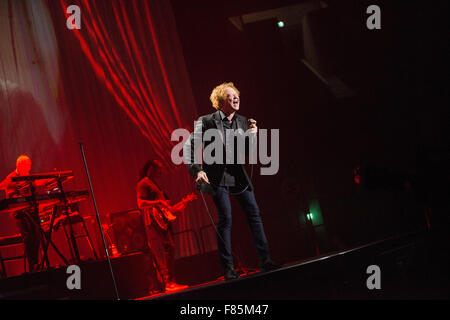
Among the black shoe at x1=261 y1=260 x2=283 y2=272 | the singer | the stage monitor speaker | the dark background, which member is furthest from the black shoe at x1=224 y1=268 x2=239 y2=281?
the dark background

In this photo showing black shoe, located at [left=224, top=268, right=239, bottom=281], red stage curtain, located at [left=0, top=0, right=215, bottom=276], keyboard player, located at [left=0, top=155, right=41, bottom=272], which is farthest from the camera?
red stage curtain, located at [left=0, top=0, right=215, bottom=276]

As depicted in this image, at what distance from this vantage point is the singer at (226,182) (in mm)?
3383

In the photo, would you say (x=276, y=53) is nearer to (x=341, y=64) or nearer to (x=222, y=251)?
(x=341, y=64)

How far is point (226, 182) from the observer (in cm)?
349

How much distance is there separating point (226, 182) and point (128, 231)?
175 centimetres

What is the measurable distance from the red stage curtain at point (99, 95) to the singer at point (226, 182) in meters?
2.66

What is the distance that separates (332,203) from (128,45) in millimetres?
3446

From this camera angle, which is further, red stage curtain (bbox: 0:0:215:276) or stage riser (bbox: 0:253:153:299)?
red stage curtain (bbox: 0:0:215:276)

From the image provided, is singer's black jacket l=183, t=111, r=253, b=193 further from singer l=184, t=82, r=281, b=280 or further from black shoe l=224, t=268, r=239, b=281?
black shoe l=224, t=268, r=239, b=281

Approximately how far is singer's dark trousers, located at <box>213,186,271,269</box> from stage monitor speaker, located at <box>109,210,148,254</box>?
61.3 inches

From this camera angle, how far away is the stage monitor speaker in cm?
477

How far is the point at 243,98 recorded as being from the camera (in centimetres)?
598

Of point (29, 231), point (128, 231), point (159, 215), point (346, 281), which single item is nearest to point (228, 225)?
point (346, 281)

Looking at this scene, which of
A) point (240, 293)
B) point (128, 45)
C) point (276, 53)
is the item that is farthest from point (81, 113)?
point (240, 293)
